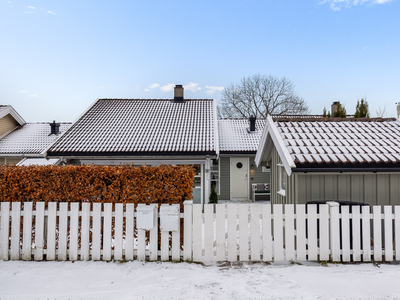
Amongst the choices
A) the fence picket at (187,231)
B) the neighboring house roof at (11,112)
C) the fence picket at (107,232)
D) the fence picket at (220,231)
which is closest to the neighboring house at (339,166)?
the fence picket at (220,231)

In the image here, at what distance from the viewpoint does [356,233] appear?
4.12 meters

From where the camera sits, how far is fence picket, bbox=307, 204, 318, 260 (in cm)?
409

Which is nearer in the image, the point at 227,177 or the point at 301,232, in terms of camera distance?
the point at 301,232

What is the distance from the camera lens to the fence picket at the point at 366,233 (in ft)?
13.4

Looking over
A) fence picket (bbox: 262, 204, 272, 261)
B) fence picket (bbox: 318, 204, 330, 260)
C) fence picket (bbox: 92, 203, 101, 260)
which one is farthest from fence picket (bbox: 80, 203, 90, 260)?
fence picket (bbox: 318, 204, 330, 260)

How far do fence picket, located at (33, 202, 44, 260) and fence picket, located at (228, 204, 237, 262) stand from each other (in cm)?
338

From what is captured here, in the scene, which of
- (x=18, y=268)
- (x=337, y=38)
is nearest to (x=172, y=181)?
(x=18, y=268)

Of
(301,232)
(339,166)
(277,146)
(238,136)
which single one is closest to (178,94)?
(238,136)

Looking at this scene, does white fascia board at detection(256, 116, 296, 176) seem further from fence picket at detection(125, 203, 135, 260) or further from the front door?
the front door

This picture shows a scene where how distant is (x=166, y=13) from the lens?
42.6ft

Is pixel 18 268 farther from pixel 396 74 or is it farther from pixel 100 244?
pixel 396 74

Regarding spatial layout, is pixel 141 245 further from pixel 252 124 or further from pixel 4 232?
pixel 252 124

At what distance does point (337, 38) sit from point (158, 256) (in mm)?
17620

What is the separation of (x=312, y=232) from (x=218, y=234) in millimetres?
1659
